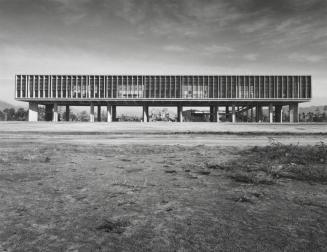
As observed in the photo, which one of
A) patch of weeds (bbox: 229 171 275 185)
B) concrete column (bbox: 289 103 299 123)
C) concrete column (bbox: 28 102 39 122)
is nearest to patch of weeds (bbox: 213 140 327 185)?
patch of weeds (bbox: 229 171 275 185)

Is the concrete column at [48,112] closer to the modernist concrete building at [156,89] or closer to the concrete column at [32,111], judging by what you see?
the concrete column at [32,111]

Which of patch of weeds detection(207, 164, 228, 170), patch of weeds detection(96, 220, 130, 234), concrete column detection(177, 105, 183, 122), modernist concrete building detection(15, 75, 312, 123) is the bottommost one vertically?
patch of weeds detection(96, 220, 130, 234)

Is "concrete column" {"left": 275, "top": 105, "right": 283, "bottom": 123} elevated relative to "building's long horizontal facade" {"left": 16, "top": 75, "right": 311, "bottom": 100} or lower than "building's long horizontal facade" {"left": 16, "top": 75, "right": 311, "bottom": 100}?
lower

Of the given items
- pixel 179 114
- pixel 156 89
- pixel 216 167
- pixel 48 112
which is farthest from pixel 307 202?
pixel 48 112

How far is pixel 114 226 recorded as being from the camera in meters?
3.83

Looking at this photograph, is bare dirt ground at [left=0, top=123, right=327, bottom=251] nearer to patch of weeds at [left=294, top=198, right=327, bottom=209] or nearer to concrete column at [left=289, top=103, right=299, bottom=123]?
patch of weeds at [left=294, top=198, right=327, bottom=209]

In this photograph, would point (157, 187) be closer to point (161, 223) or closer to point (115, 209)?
point (115, 209)

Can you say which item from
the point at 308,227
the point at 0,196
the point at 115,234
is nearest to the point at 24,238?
the point at 115,234

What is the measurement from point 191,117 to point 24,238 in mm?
95857

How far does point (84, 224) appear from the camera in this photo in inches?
155

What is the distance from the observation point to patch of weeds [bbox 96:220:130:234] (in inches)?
146

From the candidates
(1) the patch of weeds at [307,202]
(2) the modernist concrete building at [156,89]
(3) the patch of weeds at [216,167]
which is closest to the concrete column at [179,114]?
(2) the modernist concrete building at [156,89]

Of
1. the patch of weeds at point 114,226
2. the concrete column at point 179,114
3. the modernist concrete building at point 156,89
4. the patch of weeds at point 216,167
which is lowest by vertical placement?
the patch of weeds at point 114,226

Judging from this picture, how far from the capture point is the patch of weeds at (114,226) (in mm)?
3700
